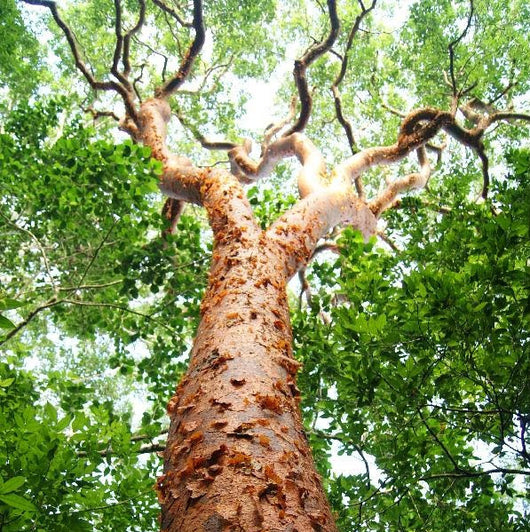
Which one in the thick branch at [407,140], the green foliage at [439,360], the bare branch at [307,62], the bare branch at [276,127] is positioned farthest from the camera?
the bare branch at [276,127]

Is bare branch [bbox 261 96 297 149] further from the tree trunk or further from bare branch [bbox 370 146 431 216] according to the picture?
the tree trunk

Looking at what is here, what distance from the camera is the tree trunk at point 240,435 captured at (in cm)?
120

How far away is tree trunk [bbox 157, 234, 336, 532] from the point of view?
1.20m

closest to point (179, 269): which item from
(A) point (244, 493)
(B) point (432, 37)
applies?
(A) point (244, 493)

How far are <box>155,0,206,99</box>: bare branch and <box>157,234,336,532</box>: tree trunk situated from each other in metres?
5.12

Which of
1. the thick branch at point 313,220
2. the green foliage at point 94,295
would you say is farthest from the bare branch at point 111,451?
the thick branch at point 313,220

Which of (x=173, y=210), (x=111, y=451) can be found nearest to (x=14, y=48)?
(x=173, y=210)

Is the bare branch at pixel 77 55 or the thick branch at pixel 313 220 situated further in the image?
the bare branch at pixel 77 55

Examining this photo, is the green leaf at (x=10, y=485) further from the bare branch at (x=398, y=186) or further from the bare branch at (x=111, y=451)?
the bare branch at (x=398, y=186)

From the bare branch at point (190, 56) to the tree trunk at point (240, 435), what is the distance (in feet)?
16.8

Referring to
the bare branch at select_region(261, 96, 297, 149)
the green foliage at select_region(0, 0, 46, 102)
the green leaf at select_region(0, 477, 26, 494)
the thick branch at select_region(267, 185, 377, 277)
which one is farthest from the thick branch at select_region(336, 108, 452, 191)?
the green foliage at select_region(0, 0, 46, 102)

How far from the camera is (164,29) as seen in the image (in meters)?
10.9

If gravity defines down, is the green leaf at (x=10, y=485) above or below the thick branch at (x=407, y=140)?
below

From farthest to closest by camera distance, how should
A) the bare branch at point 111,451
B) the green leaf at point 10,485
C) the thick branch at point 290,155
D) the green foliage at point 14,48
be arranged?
the green foliage at point 14,48 → the thick branch at point 290,155 → the bare branch at point 111,451 → the green leaf at point 10,485
